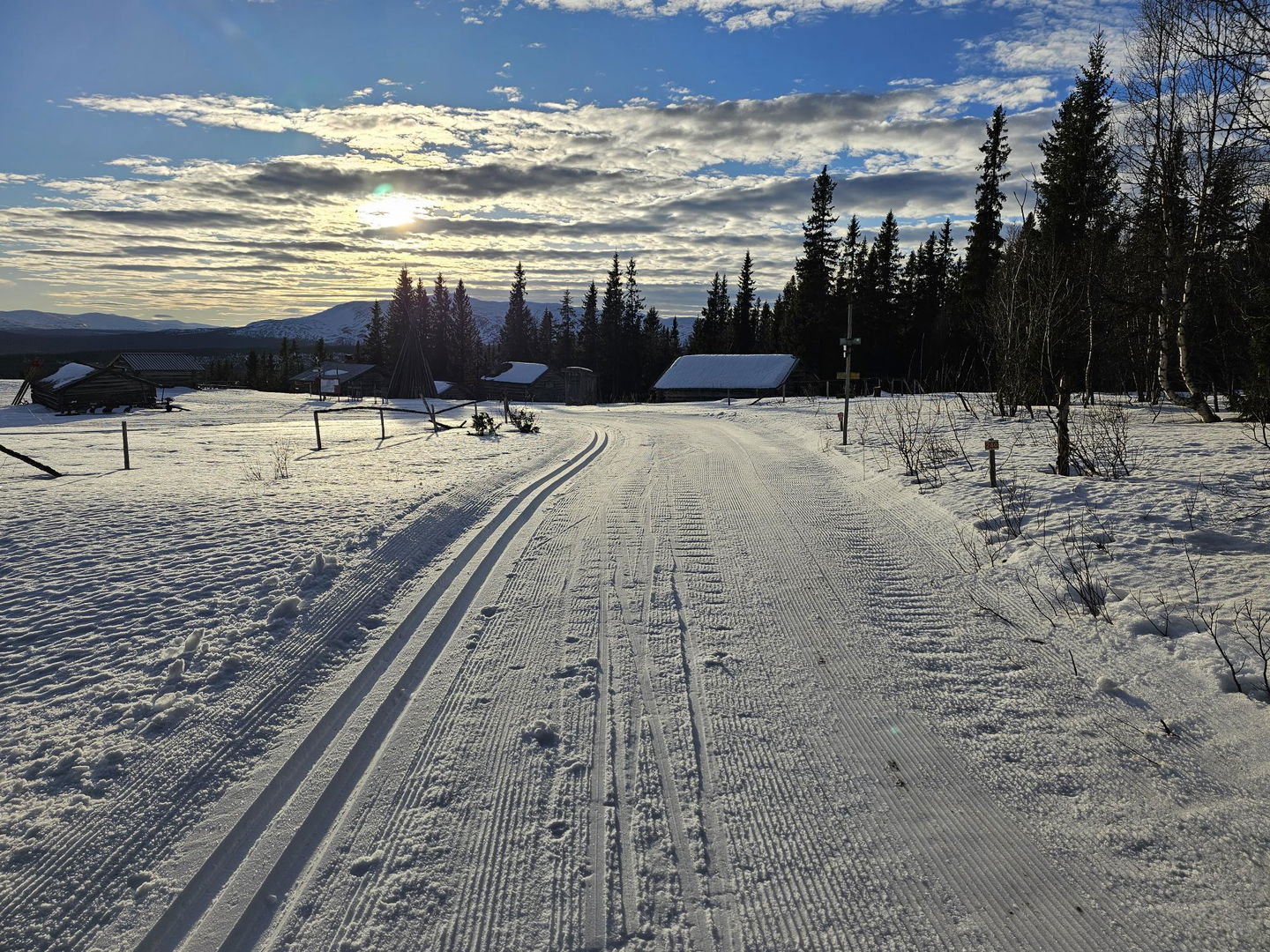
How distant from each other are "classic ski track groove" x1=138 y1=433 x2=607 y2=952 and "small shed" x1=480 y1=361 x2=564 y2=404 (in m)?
61.5

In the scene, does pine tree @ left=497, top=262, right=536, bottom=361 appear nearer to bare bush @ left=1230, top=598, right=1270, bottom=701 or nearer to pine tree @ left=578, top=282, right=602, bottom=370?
pine tree @ left=578, top=282, right=602, bottom=370

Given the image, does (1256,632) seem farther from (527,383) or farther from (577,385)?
(527,383)

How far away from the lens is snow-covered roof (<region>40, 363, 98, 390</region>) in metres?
41.9

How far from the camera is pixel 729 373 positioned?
5441 cm

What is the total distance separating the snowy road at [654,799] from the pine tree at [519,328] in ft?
303

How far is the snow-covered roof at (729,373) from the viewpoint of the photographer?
5253 cm

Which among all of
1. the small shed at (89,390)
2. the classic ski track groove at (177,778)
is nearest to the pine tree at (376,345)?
the small shed at (89,390)

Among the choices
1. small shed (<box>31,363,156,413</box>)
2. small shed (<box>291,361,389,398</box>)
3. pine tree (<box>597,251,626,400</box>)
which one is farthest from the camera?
pine tree (<box>597,251,626,400</box>)

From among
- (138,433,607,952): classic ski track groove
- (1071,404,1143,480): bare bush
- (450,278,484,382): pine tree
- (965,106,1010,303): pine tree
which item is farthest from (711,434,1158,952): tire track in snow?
(450,278,484,382): pine tree

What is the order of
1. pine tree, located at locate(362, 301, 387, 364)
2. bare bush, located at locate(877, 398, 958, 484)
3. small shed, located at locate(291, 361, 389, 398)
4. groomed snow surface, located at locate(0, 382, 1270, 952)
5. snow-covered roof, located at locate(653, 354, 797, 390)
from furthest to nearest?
1. pine tree, located at locate(362, 301, 387, 364)
2. small shed, located at locate(291, 361, 389, 398)
3. snow-covered roof, located at locate(653, 354, 797, 390)
4. bare bush, located at locate(877, 398, 958, 484)
5. groomed snow surface, located at locate(0, 382, 1270, 952)

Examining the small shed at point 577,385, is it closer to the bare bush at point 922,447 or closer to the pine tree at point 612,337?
the pine tree at point 612,337

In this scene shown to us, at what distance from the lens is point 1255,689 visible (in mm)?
4512

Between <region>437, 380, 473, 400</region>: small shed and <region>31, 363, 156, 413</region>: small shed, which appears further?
<region>437, 380, 473, 400</region>: small shed

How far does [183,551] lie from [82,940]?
5.46 m
